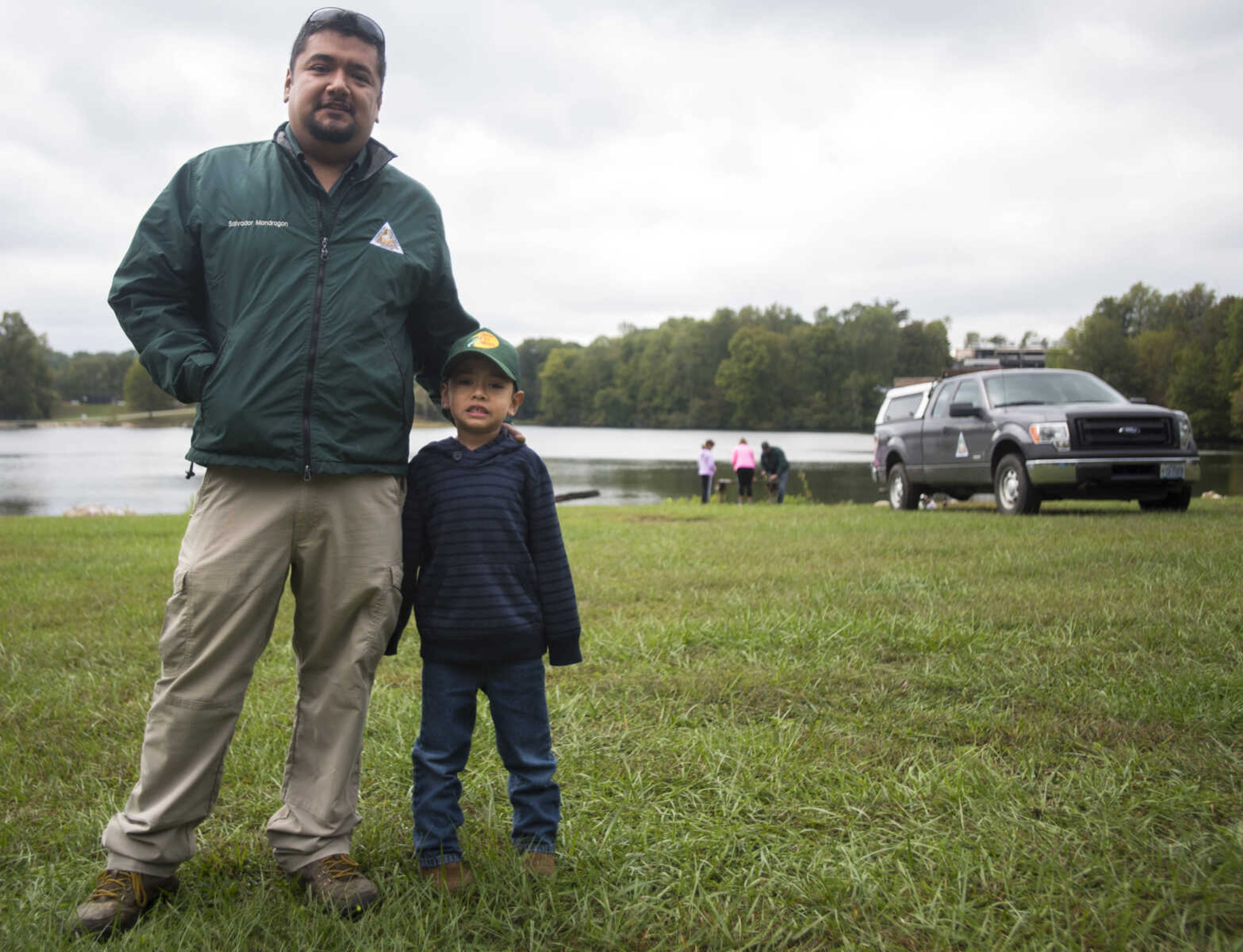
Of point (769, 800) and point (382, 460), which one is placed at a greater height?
point (382, 460)

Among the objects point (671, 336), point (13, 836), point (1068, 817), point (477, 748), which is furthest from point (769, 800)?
point (671, 336)

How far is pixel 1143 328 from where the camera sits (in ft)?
300

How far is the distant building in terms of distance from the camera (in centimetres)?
1655

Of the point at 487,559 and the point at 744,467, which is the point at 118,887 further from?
the point at 744,467

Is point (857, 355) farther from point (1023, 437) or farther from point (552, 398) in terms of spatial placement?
point (1023, 437)

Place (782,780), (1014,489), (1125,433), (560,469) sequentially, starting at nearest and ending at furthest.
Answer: (782,780) < (1125,433) < (1014,489) < (560,469)

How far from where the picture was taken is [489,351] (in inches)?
108

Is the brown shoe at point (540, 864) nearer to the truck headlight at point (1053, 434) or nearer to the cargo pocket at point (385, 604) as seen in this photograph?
the cargo pocket at point (385, 604)

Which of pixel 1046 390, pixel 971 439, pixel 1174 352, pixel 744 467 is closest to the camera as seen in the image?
pixel 1046 390

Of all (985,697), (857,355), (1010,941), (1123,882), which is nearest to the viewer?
(1010,941)

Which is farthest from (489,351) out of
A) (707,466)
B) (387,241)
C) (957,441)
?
(707,466)

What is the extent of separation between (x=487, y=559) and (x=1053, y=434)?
32.5 ft

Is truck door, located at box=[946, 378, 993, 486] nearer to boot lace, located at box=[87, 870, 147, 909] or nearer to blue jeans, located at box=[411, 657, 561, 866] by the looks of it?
blue jeans, located at box=[411, 657, 561, 866]

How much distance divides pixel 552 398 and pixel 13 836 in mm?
122685
